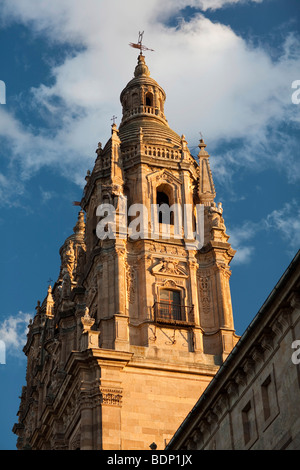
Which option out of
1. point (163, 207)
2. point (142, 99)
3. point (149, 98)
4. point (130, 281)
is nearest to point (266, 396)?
point (130, 281)

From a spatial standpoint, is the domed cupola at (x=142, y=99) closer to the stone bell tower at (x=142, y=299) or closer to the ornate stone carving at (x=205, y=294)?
the stone bell tower at (x=142, y=299)

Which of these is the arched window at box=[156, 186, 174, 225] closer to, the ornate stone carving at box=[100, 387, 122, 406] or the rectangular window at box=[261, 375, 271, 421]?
the ornate stone carving at box=[100, 387, 122, 406]

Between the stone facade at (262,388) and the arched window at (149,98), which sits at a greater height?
Result: the arched window at (149,98)

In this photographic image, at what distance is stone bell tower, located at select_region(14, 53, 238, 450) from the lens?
48.7 m

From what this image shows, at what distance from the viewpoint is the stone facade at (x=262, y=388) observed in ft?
99.3

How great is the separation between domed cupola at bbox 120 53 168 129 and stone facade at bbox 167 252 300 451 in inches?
1286

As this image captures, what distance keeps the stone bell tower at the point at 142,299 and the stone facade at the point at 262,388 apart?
11.9 metres

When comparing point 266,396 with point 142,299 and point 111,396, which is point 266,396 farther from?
point 142,299

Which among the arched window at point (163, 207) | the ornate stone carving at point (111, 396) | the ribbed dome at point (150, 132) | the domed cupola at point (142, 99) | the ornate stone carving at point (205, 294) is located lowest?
the ornate stone carving at point (111, 396)

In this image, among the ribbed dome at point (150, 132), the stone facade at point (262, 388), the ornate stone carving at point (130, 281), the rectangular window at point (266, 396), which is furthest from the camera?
the ribbed dome at point (150, 132)

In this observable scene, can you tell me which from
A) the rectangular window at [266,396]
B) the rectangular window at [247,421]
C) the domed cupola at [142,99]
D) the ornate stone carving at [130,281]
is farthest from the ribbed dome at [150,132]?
the rectangular window at [266,396]

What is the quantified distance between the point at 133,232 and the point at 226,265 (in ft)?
19.3

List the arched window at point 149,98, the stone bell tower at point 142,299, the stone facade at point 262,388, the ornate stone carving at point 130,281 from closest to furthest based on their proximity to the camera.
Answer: the stone facade at point 262,388
the stone bell tower at point 142,299
the ornate stone carving at point 130,281
the arched window at point 149,98
